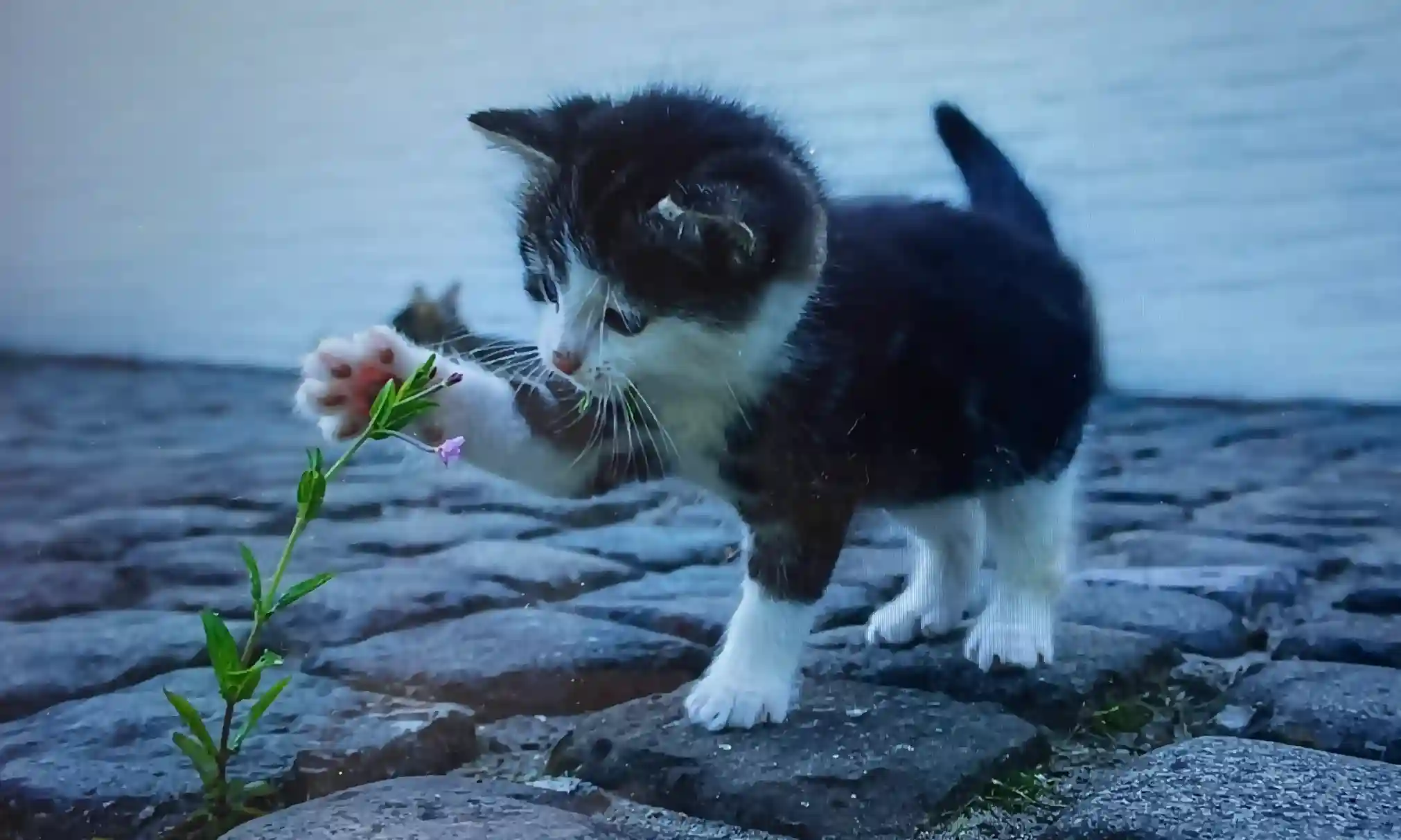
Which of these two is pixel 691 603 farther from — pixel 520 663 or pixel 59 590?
pixel 59 590

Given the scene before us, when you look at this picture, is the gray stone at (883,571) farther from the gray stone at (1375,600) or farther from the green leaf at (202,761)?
the green leaf at (202,761)

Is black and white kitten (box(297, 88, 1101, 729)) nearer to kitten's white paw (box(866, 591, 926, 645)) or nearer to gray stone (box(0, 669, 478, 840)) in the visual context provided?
kitten's white paw (box(866, 591, 926, 645))

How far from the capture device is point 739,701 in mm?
839

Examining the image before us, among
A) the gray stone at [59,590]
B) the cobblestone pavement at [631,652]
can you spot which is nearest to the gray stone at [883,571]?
the cobblestone pavement at [631,652]

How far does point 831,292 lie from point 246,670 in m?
0.45

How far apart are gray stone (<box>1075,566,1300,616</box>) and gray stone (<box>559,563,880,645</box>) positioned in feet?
0.68

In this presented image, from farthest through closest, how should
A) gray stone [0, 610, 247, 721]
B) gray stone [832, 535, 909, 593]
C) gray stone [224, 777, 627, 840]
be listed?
gray stone [832, 535, 909, 593]
gray stone [0, 610, 247, 721]
gray stone [224, 777, 627, 840]

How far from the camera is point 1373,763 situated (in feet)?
2.67

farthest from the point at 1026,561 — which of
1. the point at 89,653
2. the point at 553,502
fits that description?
the point at 89,653

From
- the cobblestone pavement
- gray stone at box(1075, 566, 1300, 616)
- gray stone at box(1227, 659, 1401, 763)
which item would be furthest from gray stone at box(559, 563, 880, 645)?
gray stone at box(1227, 659, 1401, 763)

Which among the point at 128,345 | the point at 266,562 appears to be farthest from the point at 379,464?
the point at 128,345

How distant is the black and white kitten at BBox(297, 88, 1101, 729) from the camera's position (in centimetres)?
75

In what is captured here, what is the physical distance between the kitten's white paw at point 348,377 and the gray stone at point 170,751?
0.20 metres

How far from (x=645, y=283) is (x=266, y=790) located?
40cm
